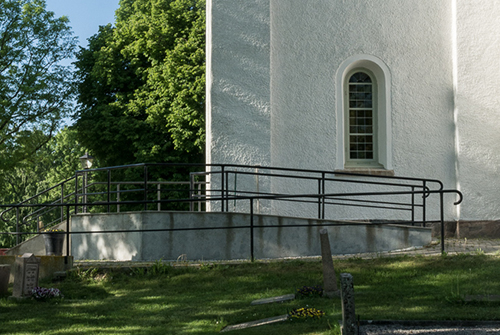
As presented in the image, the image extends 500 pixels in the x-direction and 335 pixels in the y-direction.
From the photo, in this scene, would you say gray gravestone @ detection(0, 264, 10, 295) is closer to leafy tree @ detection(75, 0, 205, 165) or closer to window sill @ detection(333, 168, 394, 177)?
window sill @ detection(333, 168, 394, 177)

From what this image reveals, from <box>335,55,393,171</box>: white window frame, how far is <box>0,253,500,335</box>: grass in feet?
16.2

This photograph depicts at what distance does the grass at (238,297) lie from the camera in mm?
6828

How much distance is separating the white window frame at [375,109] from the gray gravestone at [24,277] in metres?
7.70

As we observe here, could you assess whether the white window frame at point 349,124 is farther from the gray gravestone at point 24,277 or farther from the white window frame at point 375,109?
the gray gravestone at point 24,277

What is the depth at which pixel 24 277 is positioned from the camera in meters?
8.85

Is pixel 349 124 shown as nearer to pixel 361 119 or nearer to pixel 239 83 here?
pixel 361 119

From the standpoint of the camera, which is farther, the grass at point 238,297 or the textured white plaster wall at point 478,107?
the textured white plaster wall at point 478,107

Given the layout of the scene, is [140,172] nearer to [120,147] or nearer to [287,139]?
[120,147]

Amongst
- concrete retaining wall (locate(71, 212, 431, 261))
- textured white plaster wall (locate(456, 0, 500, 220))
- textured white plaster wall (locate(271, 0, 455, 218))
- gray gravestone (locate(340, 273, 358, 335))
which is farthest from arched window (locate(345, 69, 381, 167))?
gray gravestone (locate(340, 273, 358, 335))

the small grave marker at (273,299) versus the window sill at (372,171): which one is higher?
the window sill at (372,171)

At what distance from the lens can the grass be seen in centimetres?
683

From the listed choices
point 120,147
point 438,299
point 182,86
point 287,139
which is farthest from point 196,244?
point 120,147

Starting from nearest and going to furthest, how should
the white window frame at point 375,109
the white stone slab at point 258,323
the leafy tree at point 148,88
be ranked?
1. the white stone slab at point 258,323
2. the white window frame at point 375,109
3. the leafy tree at point 148,88

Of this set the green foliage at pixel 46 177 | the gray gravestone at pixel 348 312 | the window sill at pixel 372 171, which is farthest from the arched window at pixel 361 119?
the green foliage at pixel 46 177
